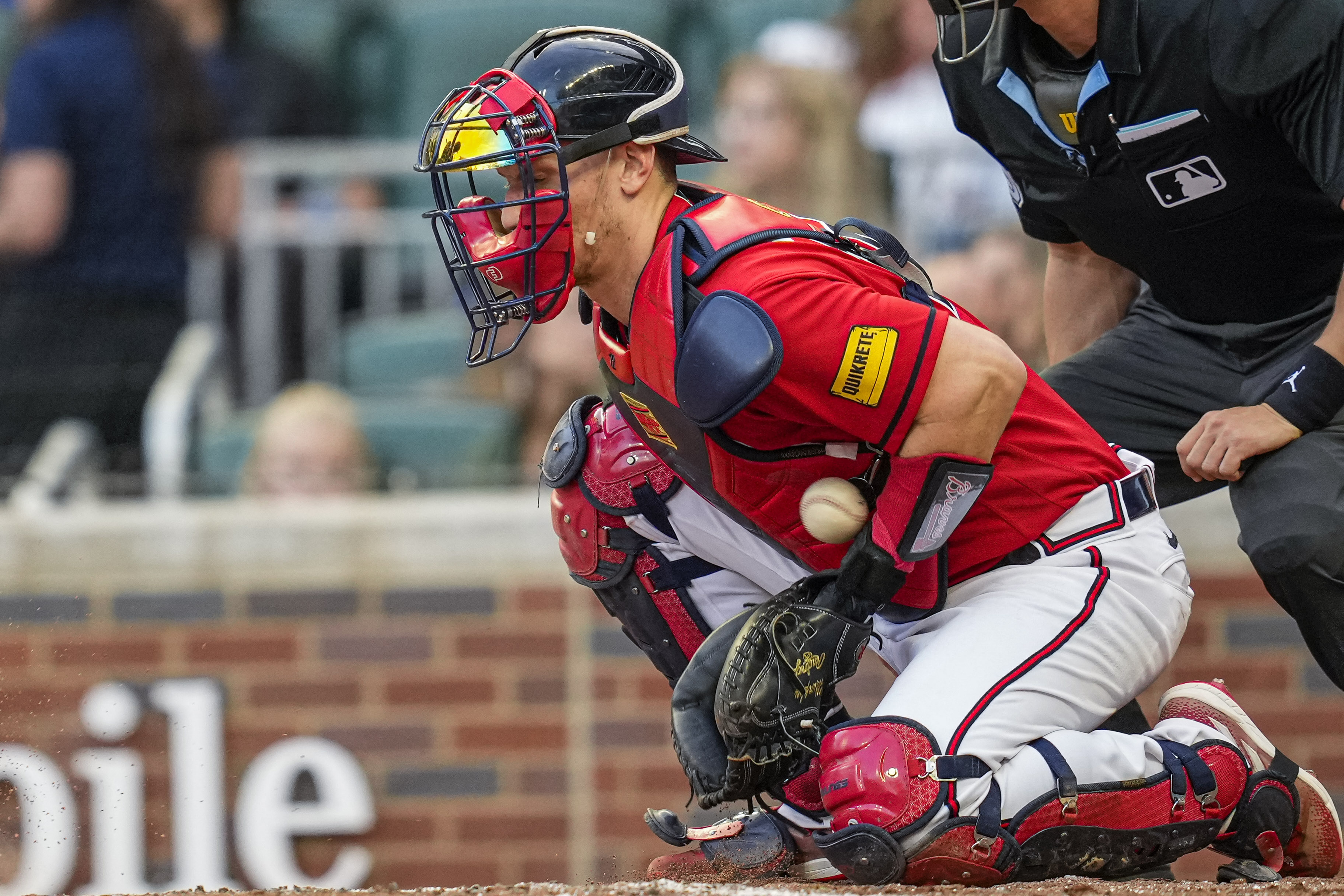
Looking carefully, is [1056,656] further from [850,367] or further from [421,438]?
[421,438]

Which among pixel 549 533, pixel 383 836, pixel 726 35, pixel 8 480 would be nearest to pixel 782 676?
pixel 549 533

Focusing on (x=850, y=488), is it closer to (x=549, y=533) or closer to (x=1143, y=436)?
(x=1143, y=436)

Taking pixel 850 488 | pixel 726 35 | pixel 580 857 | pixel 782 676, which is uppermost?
pixel 726 35

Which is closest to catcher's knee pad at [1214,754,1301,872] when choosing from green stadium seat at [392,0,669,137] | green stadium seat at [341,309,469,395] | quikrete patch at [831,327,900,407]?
quikrete patch at [831,327,900,407]

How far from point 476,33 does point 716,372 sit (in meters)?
5.15

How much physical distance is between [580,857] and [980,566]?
2.98 metres

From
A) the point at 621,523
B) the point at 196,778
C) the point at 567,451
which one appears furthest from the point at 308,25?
the point at 621,523

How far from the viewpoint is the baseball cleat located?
321cm

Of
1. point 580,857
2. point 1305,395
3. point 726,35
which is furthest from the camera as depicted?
point 726,35

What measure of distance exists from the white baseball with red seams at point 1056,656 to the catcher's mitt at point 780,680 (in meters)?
0.13

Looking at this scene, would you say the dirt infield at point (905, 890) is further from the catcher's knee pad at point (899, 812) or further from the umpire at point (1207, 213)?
the umpire at point (1207, 213)

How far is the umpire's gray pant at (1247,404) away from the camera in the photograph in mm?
3045

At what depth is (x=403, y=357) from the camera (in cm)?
667

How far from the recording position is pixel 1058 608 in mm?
3020
